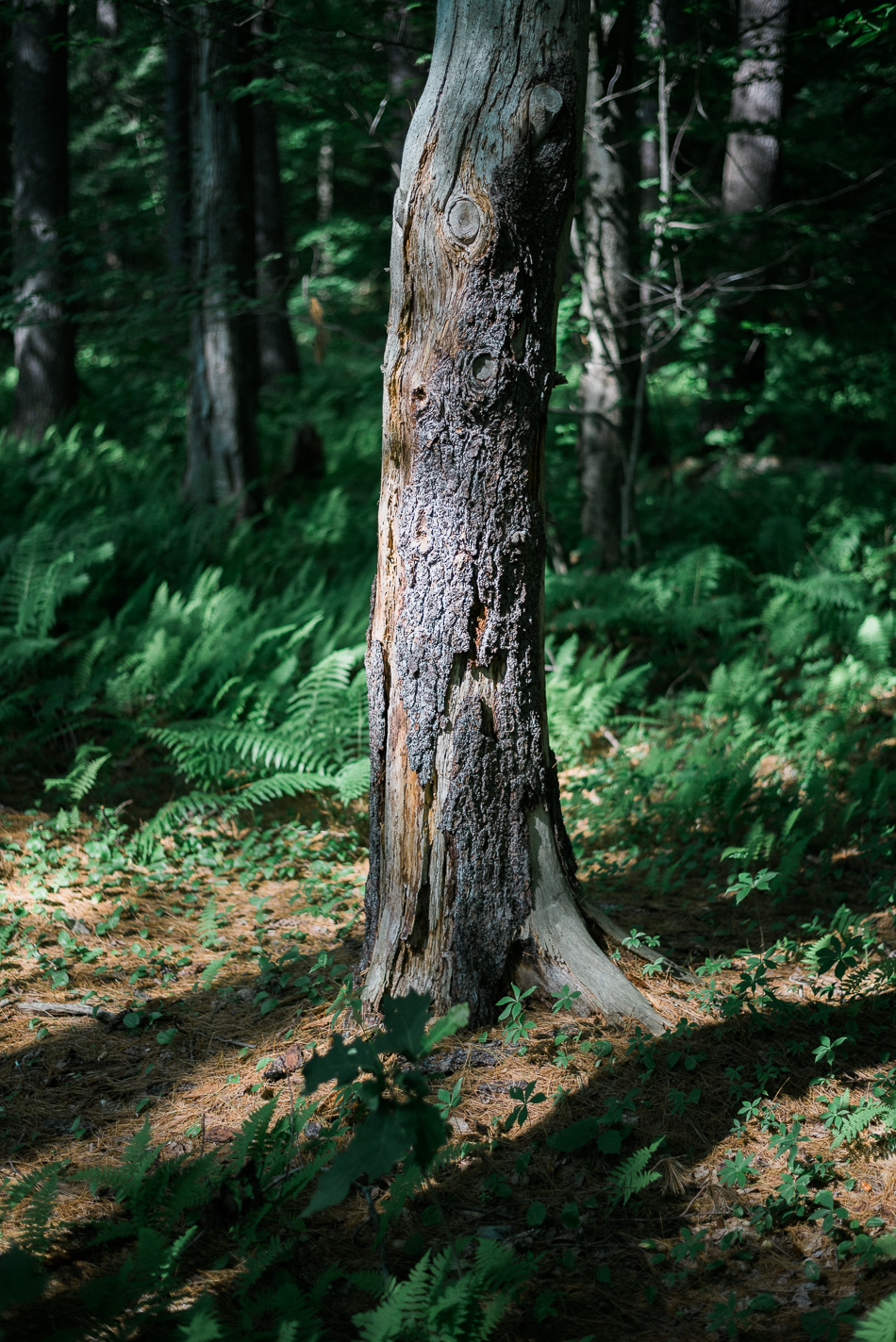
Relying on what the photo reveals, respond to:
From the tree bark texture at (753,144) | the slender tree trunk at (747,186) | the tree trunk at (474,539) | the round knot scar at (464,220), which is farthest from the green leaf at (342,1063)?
the tree bark texture at (753,144)

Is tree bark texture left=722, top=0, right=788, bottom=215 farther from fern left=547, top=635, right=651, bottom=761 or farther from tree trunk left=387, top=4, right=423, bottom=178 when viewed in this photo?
fern left=547, top=635, right=651, bottom=761

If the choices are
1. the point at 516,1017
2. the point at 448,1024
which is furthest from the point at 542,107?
the point at 516,1017

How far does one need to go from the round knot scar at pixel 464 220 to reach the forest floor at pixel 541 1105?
2.27 metres

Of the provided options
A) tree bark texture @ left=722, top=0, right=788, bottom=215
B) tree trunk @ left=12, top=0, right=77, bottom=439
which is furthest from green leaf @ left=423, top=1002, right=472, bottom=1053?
tree bark texture @ left=722, top=0, right=788, bottom=215

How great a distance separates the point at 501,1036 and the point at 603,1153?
0.47 meters

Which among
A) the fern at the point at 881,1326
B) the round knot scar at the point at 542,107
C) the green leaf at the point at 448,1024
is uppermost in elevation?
the round knot scar at the point at 542,107

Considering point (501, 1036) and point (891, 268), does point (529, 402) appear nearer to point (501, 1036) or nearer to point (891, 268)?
point (501, 1036)

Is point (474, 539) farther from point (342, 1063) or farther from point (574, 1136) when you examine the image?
point (574, 1136)

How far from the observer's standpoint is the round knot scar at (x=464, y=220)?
2.46 m

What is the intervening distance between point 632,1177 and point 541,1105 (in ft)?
1.22

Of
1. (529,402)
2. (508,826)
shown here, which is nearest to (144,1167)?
(508,826)

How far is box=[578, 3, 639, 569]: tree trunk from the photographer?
19.0 ft

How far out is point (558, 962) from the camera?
282cm

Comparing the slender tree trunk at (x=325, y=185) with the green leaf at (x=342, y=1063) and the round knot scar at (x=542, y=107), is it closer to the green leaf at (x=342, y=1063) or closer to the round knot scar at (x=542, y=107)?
the round knot scar at (x=542, y=107)
